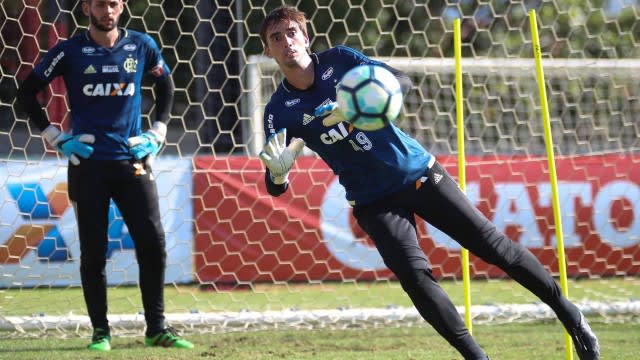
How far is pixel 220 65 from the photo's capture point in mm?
8133

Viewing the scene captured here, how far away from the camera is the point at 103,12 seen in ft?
17.5

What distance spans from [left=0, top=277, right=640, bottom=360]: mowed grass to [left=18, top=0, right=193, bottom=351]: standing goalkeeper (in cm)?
44

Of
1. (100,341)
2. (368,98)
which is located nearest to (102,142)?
(100,341)

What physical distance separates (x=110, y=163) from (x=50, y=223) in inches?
86.1

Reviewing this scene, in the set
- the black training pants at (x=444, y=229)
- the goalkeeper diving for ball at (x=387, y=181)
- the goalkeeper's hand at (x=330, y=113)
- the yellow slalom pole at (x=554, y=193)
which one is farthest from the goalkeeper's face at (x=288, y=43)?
the yellow slalom pole at (x=554, y=193)

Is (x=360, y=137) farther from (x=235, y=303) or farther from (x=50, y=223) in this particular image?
(x=50, y=223)

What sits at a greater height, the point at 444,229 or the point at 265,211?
the point at 444,229

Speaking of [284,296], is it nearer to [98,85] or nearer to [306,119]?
[98,85]

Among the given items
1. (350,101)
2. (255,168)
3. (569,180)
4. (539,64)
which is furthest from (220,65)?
(350,101)

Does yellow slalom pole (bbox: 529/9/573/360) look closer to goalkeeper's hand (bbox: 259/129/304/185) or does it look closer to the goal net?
goalkeeper's hand (bbox: 259/129/304/185)

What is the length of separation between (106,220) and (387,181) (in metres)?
2.09

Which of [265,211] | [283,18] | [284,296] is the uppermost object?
[283,18]

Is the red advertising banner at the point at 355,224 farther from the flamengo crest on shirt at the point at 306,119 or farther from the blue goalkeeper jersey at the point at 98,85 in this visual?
the flamengo crest on shirt at the point at 306,119

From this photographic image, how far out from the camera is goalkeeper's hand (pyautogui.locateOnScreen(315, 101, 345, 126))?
13.1 ft
